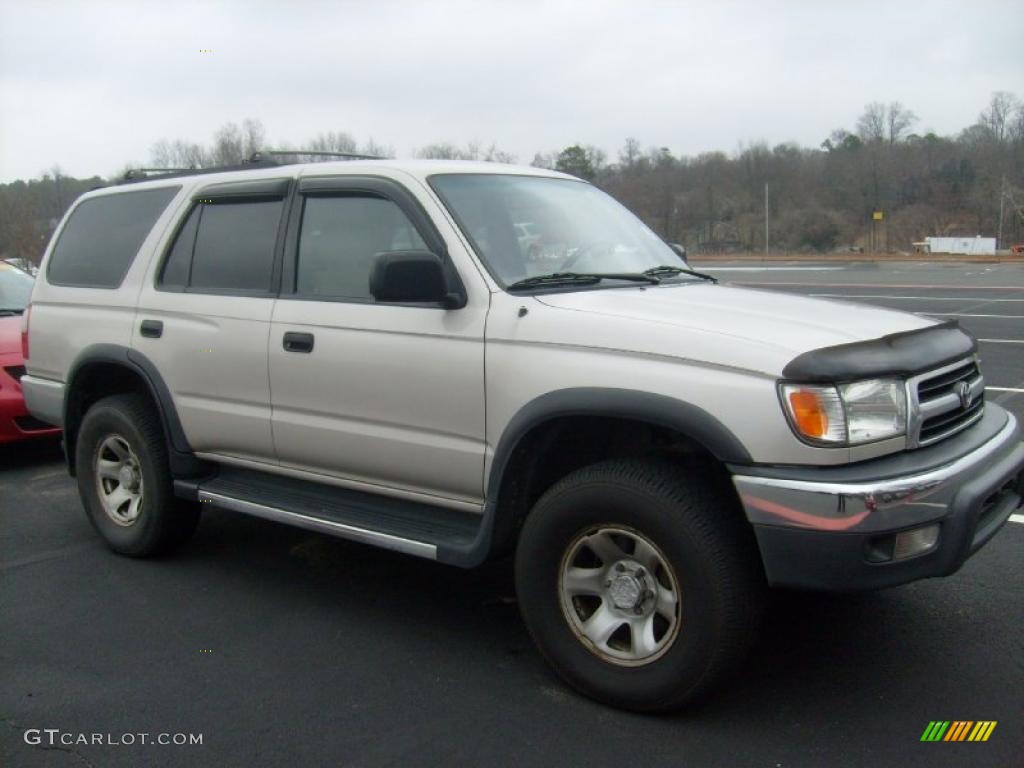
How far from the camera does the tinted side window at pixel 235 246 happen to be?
441 cm


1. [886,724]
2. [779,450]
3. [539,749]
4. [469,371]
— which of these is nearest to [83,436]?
[469,371]

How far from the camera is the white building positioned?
184ft

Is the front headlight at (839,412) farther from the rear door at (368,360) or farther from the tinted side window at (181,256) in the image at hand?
the tinted side window at (181,256)

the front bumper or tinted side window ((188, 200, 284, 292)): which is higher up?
tinted side window ((188, 200, 284, 292))

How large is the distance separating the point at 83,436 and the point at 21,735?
82.9 inches

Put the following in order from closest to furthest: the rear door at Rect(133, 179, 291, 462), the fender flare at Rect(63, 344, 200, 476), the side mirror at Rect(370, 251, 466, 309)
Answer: the side mirror at Rect(370, 251, 466, 309), the rear door at Rect(133, 179, 291, 462), the fender flare at Rect(63, 344, 200, 476)

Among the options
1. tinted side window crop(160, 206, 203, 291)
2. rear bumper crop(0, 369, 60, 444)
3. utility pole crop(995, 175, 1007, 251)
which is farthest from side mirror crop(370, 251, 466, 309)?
utility pole crop(995, 175, 1007, 251)

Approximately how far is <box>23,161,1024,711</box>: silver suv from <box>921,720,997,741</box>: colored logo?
58cm

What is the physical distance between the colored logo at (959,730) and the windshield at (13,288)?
7491 mm

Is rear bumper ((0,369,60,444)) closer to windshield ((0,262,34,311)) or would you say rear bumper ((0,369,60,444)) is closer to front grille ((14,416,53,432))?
front grille ((14,416,53,432))

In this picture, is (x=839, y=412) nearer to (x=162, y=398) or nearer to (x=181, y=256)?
(x=162, y=398)

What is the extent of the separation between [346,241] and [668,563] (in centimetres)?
204

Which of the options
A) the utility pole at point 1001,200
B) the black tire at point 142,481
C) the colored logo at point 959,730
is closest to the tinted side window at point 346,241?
the black tire at point 142,481

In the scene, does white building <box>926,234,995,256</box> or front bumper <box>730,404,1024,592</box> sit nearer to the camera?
front bumper <box>730,404,1024,592</box>
